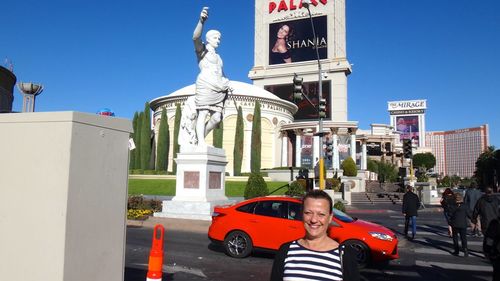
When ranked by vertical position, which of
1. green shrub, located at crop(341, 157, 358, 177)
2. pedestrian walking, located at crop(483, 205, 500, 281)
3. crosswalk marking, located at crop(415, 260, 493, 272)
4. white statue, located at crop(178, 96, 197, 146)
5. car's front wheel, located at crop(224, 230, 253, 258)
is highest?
white statue, located at crop(178, 96, 197, 146)

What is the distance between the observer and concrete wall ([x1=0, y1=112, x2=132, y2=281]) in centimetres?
272

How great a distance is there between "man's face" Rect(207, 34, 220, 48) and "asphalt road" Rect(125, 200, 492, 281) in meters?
7.50

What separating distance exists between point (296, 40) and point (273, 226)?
68817mm

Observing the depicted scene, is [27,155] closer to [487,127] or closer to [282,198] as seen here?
[282,198]

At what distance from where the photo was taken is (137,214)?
1502cm

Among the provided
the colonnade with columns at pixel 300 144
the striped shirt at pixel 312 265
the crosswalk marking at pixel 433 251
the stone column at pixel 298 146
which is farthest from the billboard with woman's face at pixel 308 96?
the striped shirt at pixel 312 265

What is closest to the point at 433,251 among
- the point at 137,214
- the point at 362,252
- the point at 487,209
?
the point at 487,209

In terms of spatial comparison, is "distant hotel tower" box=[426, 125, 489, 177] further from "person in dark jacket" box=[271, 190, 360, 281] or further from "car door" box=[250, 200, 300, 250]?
"person in dark jacket" box=[271, 190, 360, 281]

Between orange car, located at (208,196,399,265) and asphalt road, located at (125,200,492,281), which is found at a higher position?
orange car, located at (208,196,399,265)

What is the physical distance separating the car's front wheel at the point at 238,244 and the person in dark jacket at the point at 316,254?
6668 mm

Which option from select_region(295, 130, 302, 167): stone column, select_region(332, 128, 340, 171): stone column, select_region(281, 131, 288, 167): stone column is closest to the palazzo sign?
select_region(281, 131, 288, 167): stone column

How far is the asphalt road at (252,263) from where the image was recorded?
7.47 metres

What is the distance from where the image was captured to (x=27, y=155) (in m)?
2.85

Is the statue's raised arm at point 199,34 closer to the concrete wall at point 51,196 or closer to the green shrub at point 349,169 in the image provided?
the concrete wall at point 51,196
